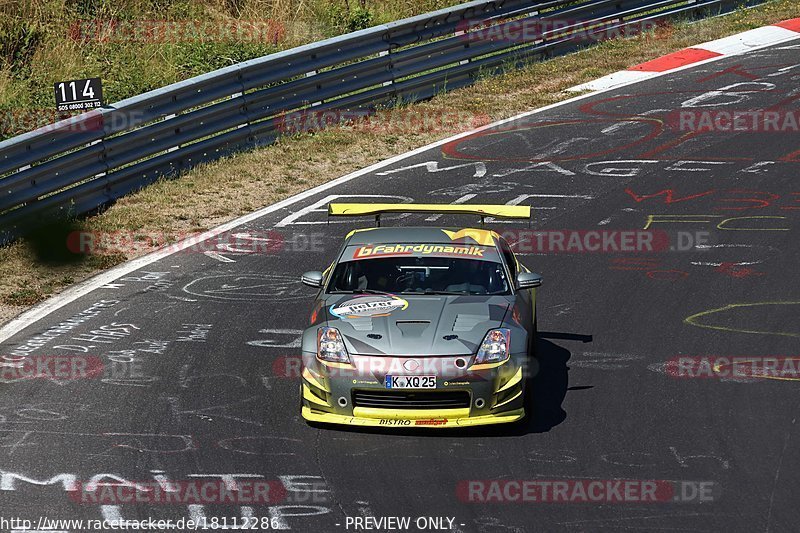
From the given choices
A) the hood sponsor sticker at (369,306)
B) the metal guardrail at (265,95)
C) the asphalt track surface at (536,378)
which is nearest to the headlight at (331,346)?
the hood sponsor sticker at (369,306)

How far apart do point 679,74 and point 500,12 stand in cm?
317

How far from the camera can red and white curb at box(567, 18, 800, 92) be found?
1903 cm

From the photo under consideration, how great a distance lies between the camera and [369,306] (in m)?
8.95

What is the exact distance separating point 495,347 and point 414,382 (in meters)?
0.70

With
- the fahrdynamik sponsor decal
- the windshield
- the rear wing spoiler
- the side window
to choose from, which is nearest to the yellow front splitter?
the windshield

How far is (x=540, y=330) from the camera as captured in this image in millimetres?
10625

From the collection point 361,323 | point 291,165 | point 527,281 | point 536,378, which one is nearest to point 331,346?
point 361,323

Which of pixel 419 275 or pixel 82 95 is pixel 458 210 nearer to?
pixel 419 275

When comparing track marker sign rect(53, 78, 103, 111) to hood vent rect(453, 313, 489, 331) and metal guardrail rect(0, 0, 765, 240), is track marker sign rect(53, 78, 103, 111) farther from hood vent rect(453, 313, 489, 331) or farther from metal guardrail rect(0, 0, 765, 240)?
hood vent rect(453, 313, 489, 331)

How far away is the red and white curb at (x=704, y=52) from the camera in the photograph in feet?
62.4

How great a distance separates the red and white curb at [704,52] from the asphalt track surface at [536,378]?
303cm

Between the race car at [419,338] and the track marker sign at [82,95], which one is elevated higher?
the track marker sign at [82,95]

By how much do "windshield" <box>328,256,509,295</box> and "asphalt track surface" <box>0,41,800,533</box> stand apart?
91 centimetres

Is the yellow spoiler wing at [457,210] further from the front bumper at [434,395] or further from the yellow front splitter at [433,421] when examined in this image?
the yellow front splitter at [433,421]
